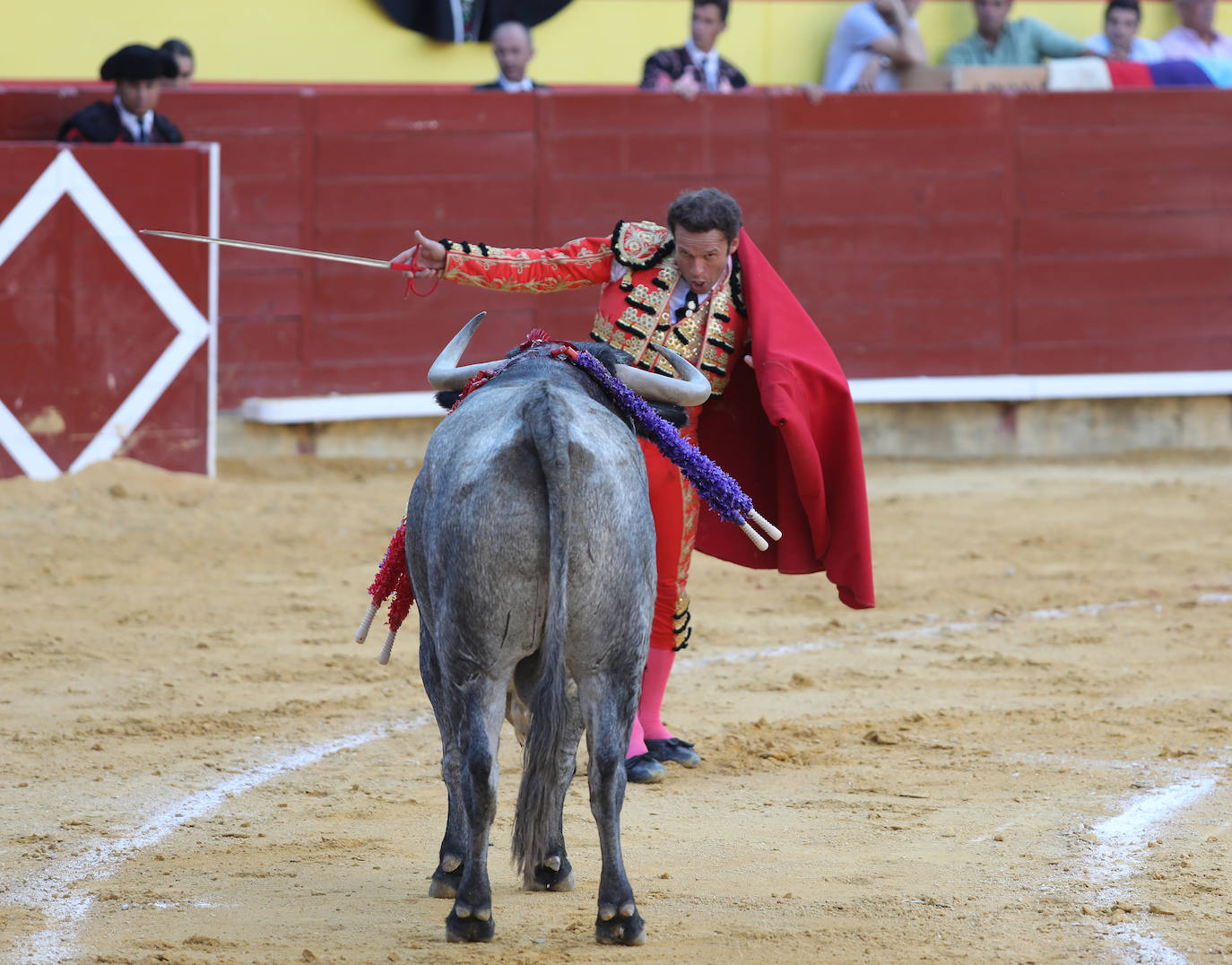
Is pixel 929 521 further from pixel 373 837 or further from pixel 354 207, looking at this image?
pixel 373 837

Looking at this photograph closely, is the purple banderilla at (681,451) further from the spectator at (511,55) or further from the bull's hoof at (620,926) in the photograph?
the spectator at (511,55)

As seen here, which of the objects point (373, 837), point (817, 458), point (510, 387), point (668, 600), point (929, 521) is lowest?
point (929, 521)

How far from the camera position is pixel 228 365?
7.25 metres

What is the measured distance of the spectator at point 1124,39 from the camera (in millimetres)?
8945

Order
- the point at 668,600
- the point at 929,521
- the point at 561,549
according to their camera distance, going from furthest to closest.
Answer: the point at 929,521 < the point at 668,600 < the point at 561,549

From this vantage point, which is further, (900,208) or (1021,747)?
(900,208)

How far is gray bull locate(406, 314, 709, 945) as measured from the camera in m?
2.55

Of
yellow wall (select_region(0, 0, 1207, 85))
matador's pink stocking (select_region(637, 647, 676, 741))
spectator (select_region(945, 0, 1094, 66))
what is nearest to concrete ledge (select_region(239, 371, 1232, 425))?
spectator (select_region(945, 0, 1094, 66))

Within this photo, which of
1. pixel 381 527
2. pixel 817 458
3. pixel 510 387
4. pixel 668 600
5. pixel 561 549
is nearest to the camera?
pixel 561 549

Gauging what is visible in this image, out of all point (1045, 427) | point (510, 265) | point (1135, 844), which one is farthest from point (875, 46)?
point (1135, 844)

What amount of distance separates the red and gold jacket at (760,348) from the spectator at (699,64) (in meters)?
4.47

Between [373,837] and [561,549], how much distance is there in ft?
3.23

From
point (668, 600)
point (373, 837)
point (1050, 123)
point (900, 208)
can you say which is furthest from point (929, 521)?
point (373, 837)

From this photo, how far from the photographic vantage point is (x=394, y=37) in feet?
28.3
